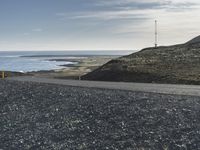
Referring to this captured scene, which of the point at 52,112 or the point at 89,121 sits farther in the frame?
the point at 52,112

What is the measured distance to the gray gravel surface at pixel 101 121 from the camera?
41.3 feet

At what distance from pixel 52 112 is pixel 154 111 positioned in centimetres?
461

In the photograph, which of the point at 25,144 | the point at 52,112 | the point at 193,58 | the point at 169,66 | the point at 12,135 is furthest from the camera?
the point at 193,58

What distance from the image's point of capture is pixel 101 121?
14.8 meters

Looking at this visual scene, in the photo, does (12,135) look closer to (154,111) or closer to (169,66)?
(154,111)

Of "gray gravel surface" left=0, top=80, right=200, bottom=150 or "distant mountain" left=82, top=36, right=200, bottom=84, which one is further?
"distant mountain" left=82, top=36, right=200, bottom=84

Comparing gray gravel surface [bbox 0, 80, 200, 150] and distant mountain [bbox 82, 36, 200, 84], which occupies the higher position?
distant mountain [bbox 82, 36, 200, 84]

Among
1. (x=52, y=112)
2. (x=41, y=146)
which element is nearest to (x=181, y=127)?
(x=41, y=146)

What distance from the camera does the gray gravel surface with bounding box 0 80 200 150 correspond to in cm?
1260

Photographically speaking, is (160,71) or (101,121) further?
(160,71)

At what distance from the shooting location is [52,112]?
→ 17031mm

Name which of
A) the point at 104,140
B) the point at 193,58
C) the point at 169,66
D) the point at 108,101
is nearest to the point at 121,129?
the point at 104,140

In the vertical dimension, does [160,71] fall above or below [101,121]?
above

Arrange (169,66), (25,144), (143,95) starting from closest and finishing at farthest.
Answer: (25,144) < (143,95) < (169,66)
